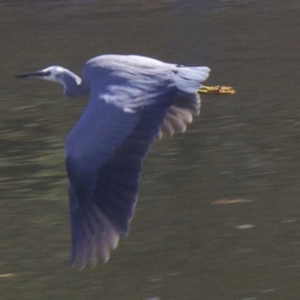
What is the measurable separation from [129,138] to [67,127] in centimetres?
334

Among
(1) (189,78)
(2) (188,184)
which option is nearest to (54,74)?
(2) (188,184)

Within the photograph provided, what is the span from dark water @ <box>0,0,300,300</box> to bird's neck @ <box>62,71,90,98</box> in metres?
0.67

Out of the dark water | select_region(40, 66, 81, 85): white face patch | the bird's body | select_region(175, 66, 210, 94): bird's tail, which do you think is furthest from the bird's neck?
select_region(175, 66, 210, 94): bird's tail

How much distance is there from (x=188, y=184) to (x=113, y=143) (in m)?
1.64

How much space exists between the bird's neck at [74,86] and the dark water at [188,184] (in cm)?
67

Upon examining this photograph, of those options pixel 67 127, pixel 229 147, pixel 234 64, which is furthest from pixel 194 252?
pixel 234 64

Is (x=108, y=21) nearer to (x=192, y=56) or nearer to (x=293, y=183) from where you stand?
(x=192, y=56)

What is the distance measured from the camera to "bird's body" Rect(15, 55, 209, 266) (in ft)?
17.7

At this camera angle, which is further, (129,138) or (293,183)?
(293,183)

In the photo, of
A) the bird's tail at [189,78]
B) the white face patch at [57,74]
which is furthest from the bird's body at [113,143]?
the white face patch at [57,74]

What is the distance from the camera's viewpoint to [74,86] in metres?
7.18

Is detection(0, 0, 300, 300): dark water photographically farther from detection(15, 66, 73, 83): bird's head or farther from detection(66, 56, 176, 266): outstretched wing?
detection(15, 66, 73, 83): bird's head

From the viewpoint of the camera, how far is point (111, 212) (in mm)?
5410

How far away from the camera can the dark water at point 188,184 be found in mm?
5699
